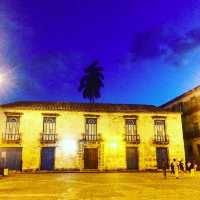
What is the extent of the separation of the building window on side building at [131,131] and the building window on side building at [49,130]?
8112 millimetres

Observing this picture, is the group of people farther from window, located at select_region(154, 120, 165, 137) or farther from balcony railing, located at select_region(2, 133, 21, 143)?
balcony railing, located at select_region(2, 133, 21, 143)

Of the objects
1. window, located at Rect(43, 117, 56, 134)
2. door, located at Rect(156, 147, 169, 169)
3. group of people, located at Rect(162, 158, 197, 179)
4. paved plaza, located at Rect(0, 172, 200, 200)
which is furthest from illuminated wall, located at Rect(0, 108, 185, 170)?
paved plaza, located at Rect(0, 172, 200, 200)

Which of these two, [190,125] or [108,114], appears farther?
[190,125]

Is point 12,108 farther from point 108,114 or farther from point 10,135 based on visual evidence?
point 108,114

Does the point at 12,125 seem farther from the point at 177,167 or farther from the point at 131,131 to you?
the point at 177,167

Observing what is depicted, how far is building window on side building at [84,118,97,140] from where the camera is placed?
3050cm

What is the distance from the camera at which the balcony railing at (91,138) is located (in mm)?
30259

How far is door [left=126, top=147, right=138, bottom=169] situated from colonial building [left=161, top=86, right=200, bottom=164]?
8362 mm

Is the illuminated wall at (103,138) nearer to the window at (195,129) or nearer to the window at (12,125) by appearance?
the window at (12,125)

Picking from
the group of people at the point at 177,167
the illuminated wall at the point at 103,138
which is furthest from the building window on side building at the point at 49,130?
the group of people at the point at 177,167

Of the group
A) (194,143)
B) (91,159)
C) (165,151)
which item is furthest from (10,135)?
(194,143)

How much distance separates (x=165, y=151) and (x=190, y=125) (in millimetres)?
6069

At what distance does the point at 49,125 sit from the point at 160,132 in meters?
12.6

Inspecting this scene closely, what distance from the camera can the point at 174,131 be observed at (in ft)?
106
